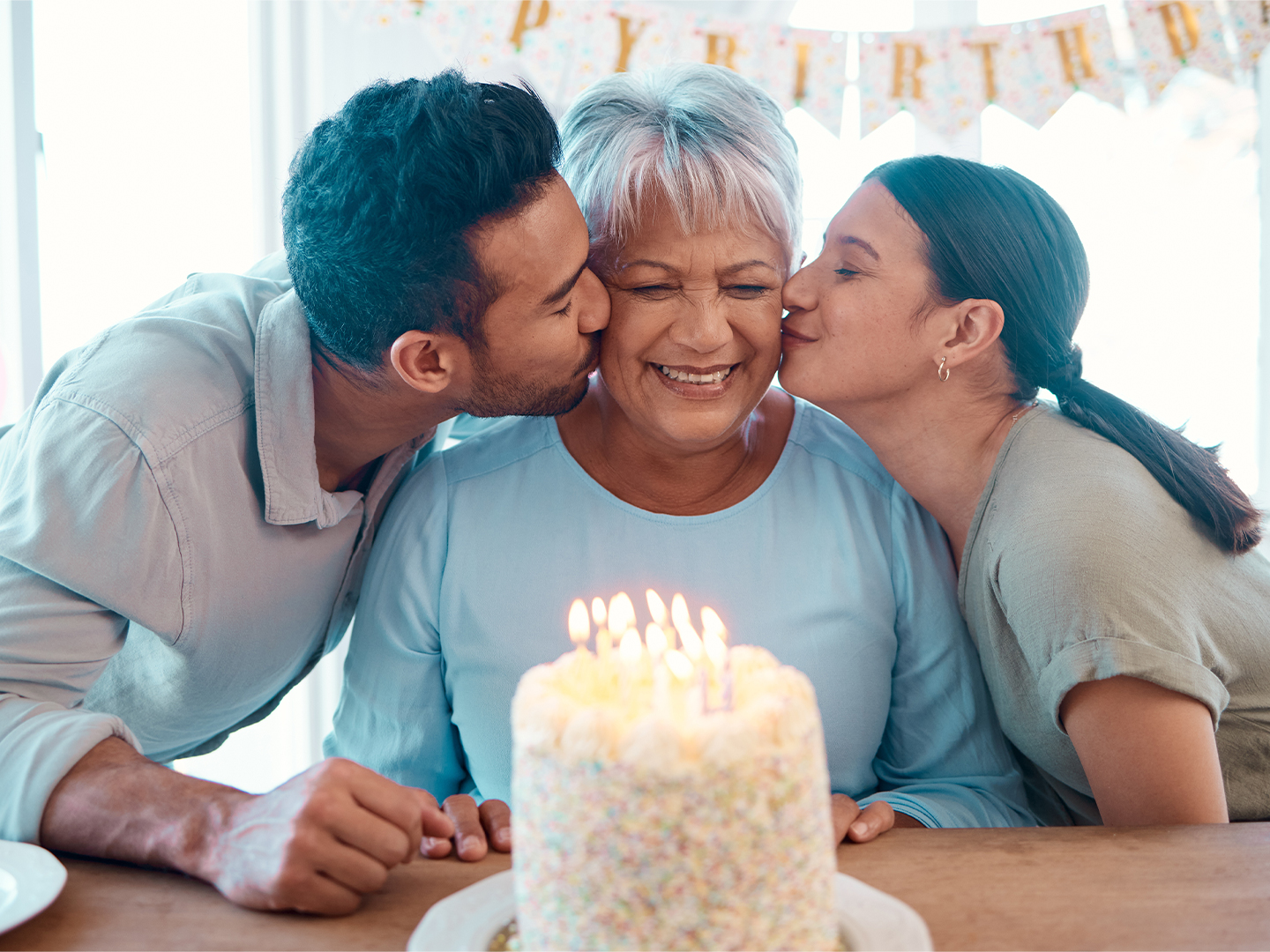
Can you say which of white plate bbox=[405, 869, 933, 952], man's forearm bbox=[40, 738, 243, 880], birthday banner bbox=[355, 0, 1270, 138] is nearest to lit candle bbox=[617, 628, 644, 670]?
white plate bbox=[405, 869, 933, 952]

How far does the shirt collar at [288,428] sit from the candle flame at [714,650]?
756 mm

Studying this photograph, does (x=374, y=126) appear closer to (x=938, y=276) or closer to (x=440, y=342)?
(x=440, y=342)

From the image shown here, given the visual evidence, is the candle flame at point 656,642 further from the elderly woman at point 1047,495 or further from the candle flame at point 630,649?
the elderly woman at point 1047,495

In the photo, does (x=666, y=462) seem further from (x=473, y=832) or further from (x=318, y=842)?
(x=318, y=842)

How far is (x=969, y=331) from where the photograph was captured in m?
1.43

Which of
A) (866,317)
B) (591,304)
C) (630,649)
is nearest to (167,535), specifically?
(591,304)

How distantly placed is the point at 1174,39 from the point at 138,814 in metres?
3.15

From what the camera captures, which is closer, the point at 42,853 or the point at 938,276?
the point at 42,853

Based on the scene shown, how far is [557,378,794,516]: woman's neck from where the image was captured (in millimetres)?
1492

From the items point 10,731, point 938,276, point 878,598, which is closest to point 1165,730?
point 878,598

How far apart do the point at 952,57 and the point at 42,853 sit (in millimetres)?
2876

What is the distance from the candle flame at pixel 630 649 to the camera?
73 cm

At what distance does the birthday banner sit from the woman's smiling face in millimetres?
1641

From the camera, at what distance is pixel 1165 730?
1.06 metres
